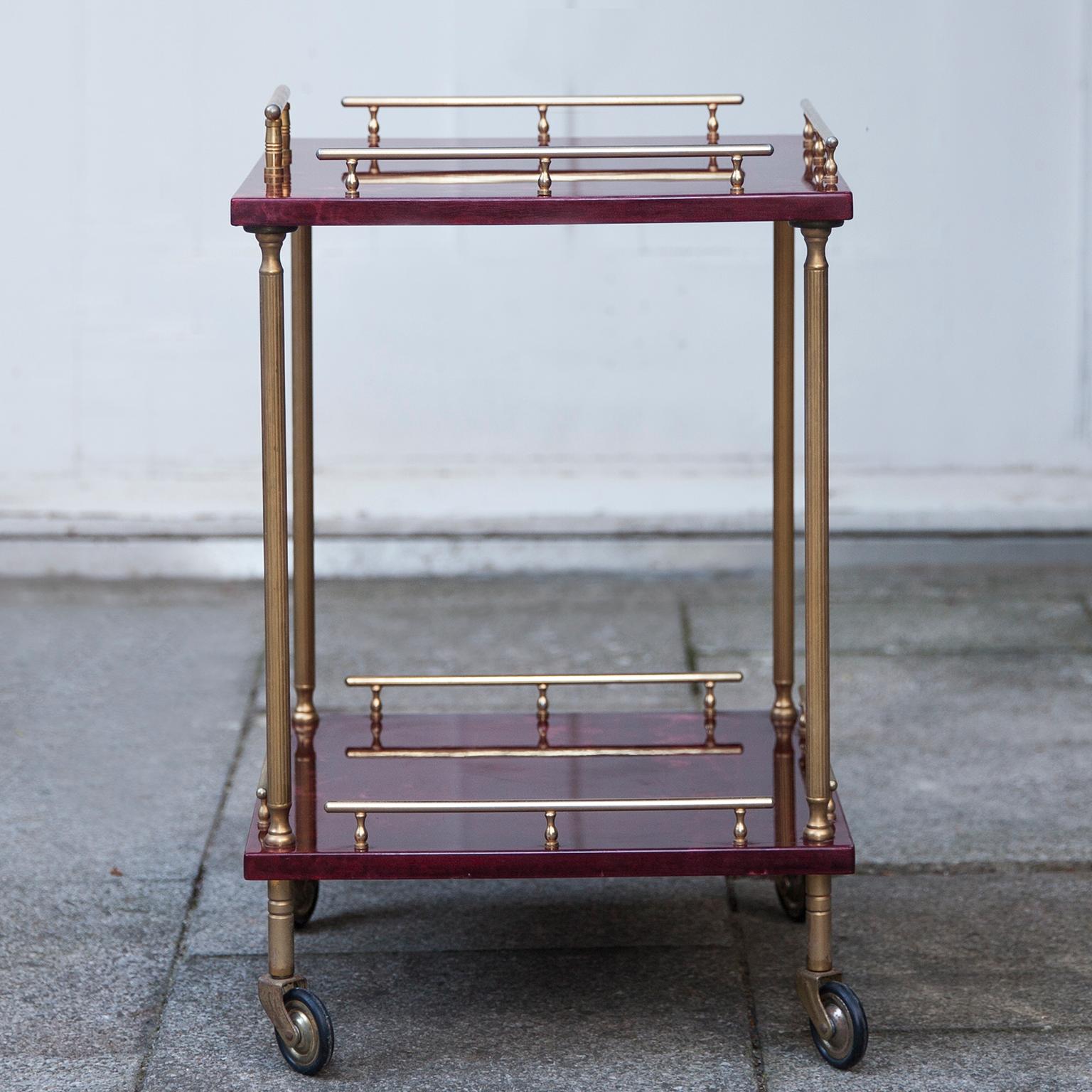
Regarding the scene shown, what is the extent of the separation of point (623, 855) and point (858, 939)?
2.58 feet

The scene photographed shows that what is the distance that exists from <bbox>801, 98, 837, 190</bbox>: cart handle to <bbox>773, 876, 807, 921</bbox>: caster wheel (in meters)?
1.39

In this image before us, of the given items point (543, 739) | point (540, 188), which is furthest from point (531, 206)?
point (543, 739)

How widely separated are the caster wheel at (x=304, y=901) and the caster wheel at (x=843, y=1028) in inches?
41.8

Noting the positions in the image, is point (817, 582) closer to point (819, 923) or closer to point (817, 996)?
point (819, 923)

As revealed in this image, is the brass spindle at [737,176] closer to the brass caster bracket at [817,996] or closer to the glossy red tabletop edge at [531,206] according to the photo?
the glossy red tabletop edge at [531,206]

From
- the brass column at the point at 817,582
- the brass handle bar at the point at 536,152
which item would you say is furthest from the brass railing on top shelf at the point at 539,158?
the brass column at the point at 817,582

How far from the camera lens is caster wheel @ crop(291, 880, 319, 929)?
11.3ft

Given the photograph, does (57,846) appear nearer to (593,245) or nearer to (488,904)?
(488,904)

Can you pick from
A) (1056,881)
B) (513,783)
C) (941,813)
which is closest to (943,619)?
(941,813)

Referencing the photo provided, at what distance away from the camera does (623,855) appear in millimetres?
2846

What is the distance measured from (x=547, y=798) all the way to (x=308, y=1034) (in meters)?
0.56

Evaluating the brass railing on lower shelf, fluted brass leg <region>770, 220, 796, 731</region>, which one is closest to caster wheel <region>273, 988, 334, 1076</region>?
the brass railing on lower shelf

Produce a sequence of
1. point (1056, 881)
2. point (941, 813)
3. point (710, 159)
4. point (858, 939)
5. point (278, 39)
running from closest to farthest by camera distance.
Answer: point (710, 159), point (858, 939), point (1056, 881), point (941, 813), point (278, 39)

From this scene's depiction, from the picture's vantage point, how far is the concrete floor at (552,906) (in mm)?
2986
